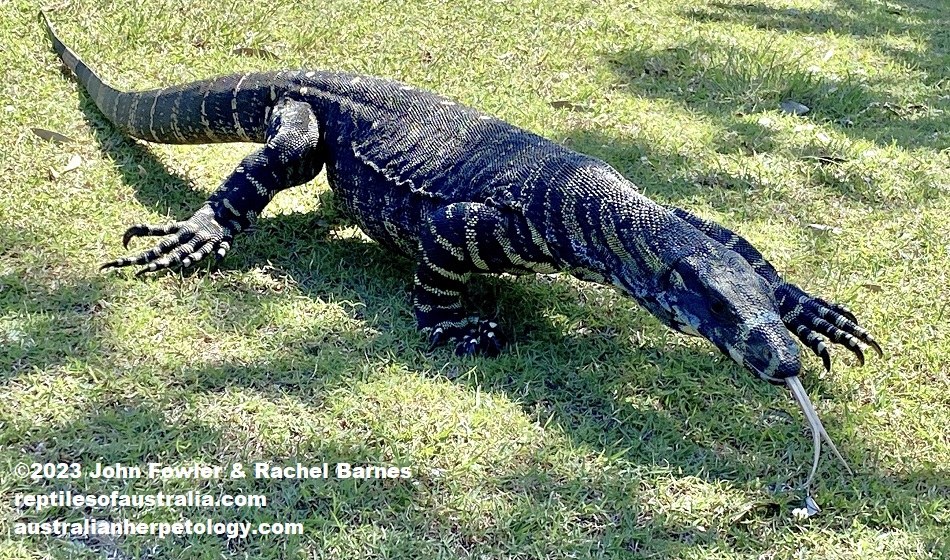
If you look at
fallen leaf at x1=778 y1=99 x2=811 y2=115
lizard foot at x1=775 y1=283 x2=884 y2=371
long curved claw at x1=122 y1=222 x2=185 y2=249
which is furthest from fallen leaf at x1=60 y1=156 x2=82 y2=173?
fallen leaf at x1=778 y1=99 x2=811 y2=115

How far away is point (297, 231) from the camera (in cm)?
491

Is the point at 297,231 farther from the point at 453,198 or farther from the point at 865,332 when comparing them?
the point at 865,332

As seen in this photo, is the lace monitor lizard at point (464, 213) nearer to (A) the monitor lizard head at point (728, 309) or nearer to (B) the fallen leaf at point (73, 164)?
(A) the monitor lizard head at point (728, 309)

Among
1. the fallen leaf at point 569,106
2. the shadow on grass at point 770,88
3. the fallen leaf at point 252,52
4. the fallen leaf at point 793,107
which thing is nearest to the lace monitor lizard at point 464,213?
the fallen leaf at point 252,52

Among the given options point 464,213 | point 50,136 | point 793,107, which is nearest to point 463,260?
point 464,213

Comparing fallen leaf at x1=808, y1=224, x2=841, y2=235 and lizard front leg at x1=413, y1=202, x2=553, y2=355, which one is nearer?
lizard front leg at x1=413, y1=202, x2=553, y2=355

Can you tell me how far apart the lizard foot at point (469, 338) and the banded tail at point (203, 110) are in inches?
71.2

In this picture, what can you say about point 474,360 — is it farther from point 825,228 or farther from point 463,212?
point 825,228

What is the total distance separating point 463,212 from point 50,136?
9.00 ft

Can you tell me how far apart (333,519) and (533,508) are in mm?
700

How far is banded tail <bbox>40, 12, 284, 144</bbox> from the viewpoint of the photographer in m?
5.09

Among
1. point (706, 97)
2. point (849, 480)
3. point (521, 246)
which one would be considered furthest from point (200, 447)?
point (706, 97)

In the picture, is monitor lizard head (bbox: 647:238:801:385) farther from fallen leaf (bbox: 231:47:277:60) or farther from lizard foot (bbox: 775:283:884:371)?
fallen leaf (bbox: 231:47:277:60)

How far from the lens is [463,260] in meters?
4.16
